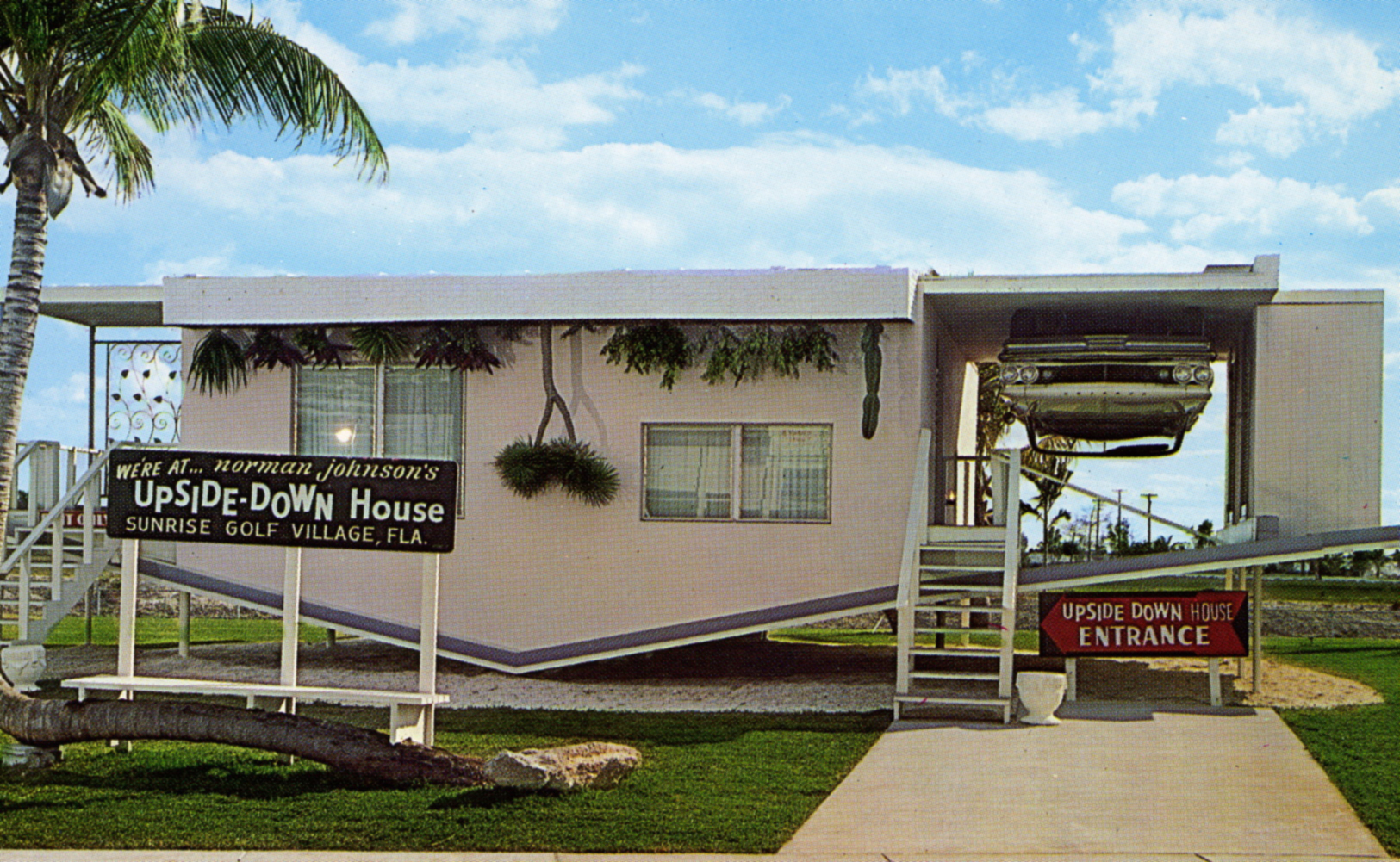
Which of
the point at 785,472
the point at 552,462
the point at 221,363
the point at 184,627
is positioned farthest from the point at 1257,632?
the point at 184,627

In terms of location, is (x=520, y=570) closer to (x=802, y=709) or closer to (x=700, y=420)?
(x=700, y=420)

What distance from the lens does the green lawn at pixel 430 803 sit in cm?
724

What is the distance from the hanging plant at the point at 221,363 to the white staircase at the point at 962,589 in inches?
271

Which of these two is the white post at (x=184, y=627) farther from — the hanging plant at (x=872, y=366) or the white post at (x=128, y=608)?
the hanging plant at (x=872, y=366)

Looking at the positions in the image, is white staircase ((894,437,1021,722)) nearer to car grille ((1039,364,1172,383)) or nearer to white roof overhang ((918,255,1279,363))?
car grille ((1039,364,1172,383))

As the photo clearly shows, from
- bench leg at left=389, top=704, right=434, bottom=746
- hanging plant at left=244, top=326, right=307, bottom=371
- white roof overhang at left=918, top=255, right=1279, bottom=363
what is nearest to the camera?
bench leg at left=389, top=704, right=434, bottom=746

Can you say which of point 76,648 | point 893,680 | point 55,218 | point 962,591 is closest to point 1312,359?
point 962,591

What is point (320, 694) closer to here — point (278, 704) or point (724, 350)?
point (278, 704)

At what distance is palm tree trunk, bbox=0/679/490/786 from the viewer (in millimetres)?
8500

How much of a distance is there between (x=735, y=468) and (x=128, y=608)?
18.6ft

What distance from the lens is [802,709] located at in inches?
470

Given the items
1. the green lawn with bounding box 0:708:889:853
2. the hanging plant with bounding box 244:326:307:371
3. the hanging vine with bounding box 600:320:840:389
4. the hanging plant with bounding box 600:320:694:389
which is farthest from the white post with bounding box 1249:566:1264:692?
the hanging plant with bounding box 244:326:307:371

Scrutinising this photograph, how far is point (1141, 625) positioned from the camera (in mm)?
12516

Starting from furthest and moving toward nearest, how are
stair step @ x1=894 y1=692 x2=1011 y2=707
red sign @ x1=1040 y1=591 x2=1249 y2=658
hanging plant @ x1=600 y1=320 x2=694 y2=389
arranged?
hanging plant @ x1=600 y1=320 x2=694 y2=389 → red sign @ x1=1040 y1=591 x2=1249 y2=658 → stair step @ x1=894 y1=692 x2=1011 y2=707
